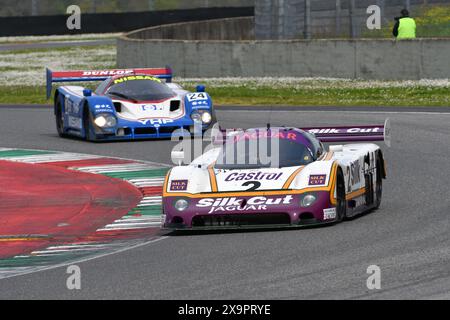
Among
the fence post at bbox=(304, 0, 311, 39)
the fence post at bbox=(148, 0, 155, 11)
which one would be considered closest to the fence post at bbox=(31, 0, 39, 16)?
the fence post at bbox=(148, 0, 155, 11)

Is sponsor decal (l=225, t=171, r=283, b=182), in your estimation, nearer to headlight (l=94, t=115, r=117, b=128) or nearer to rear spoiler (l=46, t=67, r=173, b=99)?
headlight (l=94, t=115, r=117, b=128)

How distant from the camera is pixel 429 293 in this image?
9.41m

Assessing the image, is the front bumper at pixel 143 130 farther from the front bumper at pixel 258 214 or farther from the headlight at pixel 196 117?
the front bumper at pixel 258 214

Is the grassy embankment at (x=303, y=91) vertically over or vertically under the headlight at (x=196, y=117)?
under

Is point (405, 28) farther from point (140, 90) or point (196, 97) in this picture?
point (140, 90)

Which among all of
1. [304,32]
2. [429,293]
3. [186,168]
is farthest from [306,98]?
[429,293]

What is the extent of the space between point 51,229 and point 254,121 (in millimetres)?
11988

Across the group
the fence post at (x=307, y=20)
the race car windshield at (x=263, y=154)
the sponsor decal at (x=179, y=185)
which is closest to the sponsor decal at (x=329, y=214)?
the race car windshield at (x=263, y=154)

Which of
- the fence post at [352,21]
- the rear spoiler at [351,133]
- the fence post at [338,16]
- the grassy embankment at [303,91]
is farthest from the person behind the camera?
the fence post at [338,16]

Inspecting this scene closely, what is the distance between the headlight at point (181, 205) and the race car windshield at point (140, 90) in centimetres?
956

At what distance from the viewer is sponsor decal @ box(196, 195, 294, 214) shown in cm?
1288

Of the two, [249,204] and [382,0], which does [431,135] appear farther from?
[382,0]

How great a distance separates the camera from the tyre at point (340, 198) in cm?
1319
